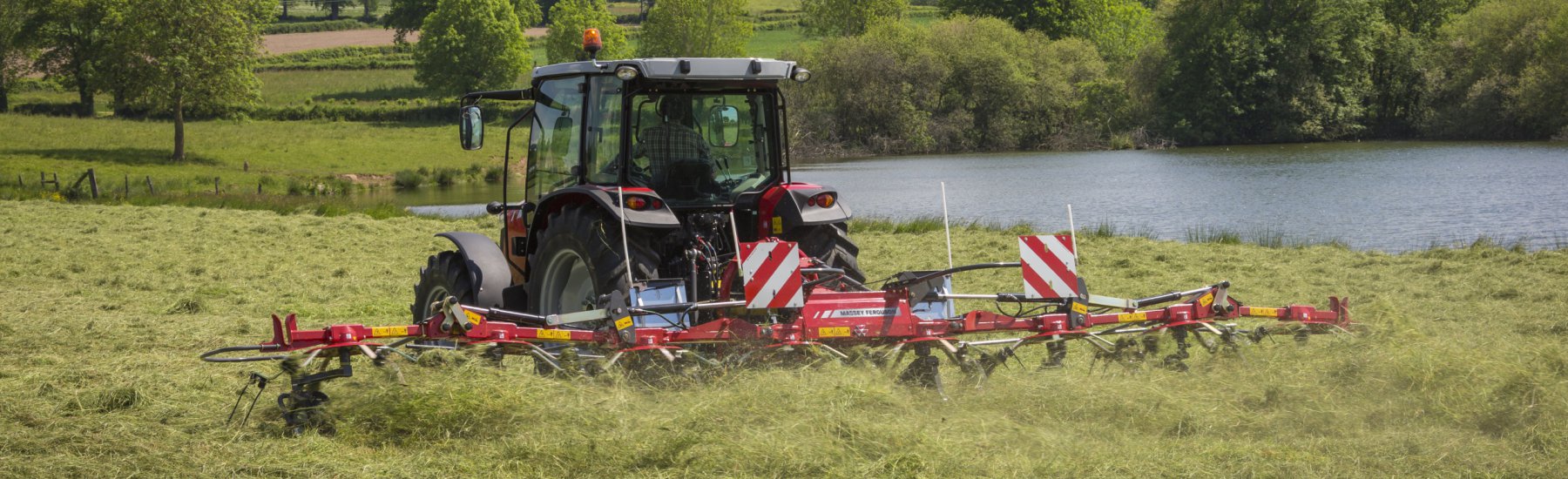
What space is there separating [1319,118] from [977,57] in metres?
13.0

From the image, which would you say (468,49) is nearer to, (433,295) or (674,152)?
(433,295)

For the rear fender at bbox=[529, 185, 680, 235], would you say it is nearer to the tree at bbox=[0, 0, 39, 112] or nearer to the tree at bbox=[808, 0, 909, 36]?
the tree at bbox=[0, 0, 39, 112]

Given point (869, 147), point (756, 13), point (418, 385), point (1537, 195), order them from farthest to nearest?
point (756, 13), point (869, 147), point (1537, 195), point (418, 385)

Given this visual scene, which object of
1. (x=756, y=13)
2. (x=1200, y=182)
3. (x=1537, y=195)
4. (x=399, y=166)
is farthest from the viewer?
(x=756, y=13)

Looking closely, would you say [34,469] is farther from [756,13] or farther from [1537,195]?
[756,13]

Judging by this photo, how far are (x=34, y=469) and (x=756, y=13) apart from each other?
8148 cm

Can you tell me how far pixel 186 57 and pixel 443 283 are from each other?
3970 centimetres

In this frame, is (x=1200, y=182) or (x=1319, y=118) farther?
(x=1319, y=118)

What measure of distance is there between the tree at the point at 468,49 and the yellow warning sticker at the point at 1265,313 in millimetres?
57614

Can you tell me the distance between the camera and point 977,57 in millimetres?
51250

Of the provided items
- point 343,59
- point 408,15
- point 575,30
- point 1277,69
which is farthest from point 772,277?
point 408,15

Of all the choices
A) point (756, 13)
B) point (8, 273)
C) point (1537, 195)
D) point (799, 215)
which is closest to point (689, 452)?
point (799, 215)

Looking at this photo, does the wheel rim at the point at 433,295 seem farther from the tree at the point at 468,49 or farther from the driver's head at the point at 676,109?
the tree at the point at 468,49

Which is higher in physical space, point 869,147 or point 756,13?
point 756,13
